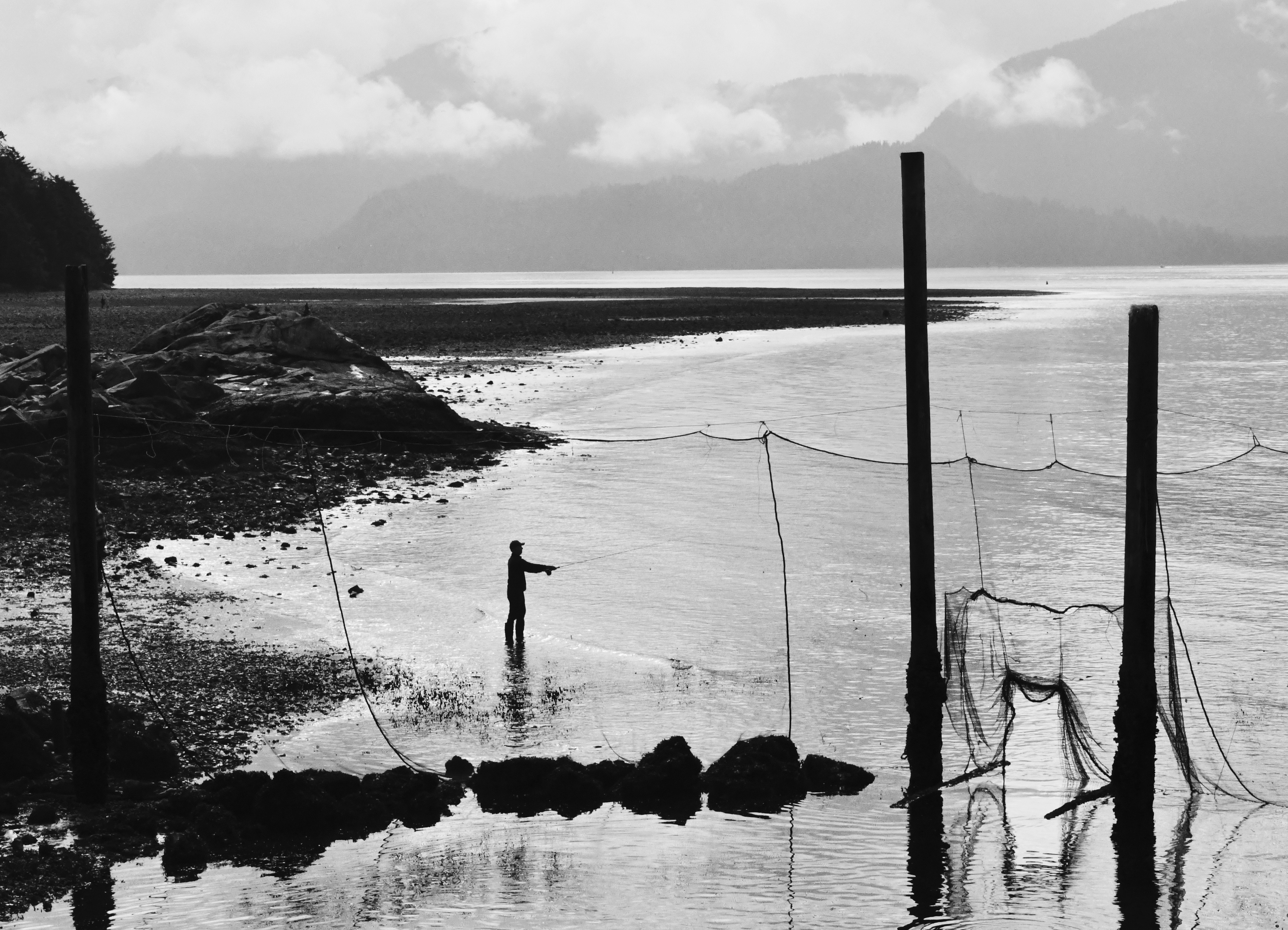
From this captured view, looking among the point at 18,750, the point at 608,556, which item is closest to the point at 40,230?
the point at 608,556

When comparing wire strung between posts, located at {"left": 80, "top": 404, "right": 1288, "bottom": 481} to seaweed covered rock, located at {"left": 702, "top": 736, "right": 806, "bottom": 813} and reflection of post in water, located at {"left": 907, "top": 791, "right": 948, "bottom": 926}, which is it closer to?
seaweed covered rock, located at {"left": 702, "top": 736, "right": 806, "bottom": 813}

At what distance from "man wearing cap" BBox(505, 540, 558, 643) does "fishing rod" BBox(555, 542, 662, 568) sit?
4.42 m

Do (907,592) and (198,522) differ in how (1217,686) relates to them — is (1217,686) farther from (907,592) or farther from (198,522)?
(198,522)

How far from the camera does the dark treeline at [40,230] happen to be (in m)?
125

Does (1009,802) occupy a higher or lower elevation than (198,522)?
lower

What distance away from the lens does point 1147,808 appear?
15.0 meters

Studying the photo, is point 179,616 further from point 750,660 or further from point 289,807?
point 750,660

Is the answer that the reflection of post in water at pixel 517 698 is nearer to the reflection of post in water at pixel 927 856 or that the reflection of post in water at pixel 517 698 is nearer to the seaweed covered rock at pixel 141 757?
the seaweed covered rock at pixel 141 757

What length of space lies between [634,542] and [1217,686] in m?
12.7

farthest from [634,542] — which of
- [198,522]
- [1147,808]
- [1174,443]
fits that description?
[1174,443]

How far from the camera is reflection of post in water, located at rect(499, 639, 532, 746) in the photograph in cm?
1686

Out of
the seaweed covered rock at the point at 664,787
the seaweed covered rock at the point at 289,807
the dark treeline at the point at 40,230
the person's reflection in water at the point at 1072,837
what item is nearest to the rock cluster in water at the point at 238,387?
the seaweed covered rock at the point at 289,807

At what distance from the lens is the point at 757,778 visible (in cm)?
1527

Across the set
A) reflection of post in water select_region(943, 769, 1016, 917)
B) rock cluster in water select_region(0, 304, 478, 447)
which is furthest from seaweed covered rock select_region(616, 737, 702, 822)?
rock cluster in water select_region(0, 304, 478, 447)
